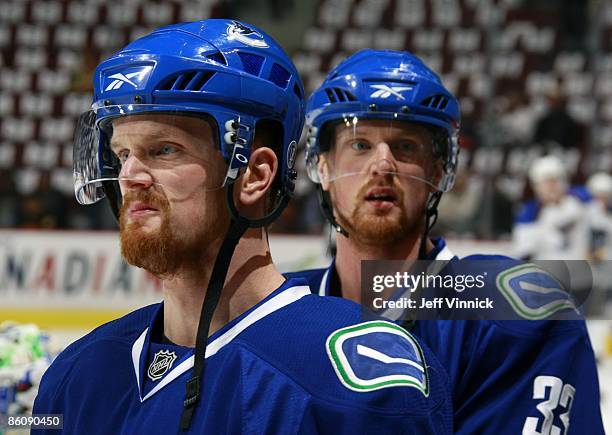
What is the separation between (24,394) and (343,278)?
80cm

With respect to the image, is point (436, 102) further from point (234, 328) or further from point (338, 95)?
point (234, 328)

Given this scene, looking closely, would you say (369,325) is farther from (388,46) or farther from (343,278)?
(388,46)

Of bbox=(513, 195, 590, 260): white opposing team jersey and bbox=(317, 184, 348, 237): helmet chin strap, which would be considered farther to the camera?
bbox=(513, 195, 590, 260): white opposing team jersey

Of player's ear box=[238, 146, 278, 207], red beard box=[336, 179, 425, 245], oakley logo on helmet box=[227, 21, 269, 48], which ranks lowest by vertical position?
red beard box=[336, 179, 425, 245]

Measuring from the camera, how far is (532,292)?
240cm

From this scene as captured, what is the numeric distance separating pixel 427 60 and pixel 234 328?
974 centimetres

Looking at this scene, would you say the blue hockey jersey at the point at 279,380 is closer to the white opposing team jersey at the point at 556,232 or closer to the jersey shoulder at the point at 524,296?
the jersey shoulder at the point at 524,296

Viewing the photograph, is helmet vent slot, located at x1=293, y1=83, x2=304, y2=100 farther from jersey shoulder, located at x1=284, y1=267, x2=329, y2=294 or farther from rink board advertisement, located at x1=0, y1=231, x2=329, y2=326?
rink board advertisement, located at x1=0, y1=231, x2=329, y2=326

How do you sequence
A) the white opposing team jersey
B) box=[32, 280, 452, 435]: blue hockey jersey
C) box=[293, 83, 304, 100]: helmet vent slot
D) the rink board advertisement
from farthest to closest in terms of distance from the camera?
the rink board advertisement < the white opposing team jersey < box=[293, 83, 304, 100]: helmet vent slot < box=[32, 280, 452, 435]: blue hockey jersey

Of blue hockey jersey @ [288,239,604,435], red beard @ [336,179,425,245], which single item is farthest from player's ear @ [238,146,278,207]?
A: red beard @ [336,179,425,245]

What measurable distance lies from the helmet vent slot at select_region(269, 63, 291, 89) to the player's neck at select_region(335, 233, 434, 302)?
0.89 metres

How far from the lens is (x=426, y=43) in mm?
11078

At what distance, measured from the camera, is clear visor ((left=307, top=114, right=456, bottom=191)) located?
101 inches

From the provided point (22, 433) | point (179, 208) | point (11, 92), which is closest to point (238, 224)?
point (179, 208)
